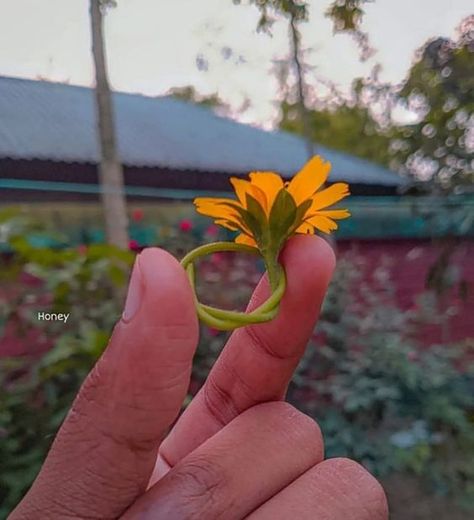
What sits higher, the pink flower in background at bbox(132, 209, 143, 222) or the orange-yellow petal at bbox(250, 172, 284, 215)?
the pink flower in background at bbox(132, 209, 143, 222)

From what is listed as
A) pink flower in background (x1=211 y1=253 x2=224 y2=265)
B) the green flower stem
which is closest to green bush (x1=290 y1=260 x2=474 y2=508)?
pink flower in background (x1=211 y1=253 x2=224 y2=265)

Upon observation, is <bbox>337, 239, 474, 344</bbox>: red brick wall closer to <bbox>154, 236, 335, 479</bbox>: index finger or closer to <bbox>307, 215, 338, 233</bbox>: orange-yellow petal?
<bbox>154, 236, 335, 479</bbox>: index finger

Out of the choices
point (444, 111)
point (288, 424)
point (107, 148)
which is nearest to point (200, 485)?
point (288, 424)

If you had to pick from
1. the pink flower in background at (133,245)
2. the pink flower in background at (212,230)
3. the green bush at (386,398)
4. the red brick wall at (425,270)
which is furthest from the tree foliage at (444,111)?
the pink flower in background at (133,245)

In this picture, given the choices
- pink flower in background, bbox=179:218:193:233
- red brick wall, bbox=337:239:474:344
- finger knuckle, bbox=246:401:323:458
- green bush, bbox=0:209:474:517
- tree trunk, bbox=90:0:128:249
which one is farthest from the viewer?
red brick wall, bbox=337:239:474:344

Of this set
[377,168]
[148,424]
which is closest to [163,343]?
[148,424]

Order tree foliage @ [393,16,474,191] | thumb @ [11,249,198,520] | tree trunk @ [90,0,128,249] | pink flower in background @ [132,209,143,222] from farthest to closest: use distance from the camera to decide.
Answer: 1. tree foliage @ [393,16,474,191]
2. pink flower in background @ [132,209,143,222]
3. tree trunk @ [90,0,128,249]
4. thumb @ [11,249,198,520]
